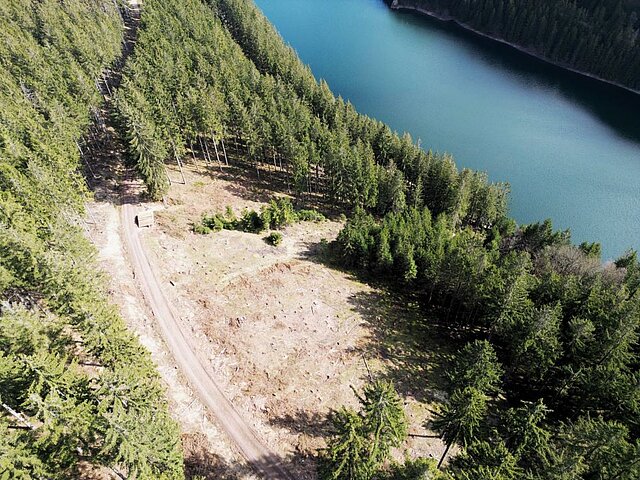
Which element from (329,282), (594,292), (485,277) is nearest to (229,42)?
(329,282)

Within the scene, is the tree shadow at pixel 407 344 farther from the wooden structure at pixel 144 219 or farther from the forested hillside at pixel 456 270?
the wooden structure at pixel 144 219

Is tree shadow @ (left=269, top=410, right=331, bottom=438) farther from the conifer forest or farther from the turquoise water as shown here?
the turquoise water

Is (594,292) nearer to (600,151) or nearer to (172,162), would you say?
(172,162)

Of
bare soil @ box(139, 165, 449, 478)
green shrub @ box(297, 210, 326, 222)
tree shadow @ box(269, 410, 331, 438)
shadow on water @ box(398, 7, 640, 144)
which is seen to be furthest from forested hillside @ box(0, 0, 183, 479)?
shadow on water @ box(398, 7, 640, 144)

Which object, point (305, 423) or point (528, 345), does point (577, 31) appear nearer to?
point (528, 345)

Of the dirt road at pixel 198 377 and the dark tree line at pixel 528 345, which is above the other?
the dark tree line at pixel 528 345

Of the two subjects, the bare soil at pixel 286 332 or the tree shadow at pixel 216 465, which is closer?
the tree shadow at pixel 216 465

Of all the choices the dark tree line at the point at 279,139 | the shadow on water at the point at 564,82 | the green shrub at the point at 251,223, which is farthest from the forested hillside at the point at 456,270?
the shadow on water at the point at 564,82
